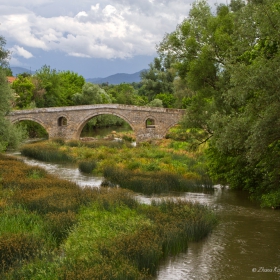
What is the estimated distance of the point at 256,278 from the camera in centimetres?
861

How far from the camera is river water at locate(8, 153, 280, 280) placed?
885cm

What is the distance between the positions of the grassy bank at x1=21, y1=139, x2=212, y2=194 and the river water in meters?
2.56

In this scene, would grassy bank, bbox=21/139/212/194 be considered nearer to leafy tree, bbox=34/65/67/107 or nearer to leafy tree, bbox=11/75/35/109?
leafy tree, bbox=11/75/35/109

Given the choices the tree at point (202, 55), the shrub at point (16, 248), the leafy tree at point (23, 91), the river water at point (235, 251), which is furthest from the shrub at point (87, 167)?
the leafy tree at point (23, 91)

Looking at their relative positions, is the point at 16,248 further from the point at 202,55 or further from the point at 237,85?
the point at 202,55

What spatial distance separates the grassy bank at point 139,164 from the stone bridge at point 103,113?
87.6 inches

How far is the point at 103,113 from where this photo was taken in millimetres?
36781

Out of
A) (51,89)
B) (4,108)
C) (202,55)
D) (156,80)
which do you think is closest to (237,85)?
(202,55)

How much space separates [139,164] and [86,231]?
→ 37.7 ft

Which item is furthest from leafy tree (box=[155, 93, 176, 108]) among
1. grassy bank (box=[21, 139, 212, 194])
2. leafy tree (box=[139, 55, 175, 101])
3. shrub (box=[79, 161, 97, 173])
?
shrub (box=[79, 161, 97, 173])

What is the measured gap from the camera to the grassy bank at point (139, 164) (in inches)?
655

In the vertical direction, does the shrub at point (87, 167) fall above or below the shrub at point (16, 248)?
above

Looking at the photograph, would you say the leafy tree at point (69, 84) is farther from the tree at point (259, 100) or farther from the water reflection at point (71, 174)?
the tree at point (259, 100)

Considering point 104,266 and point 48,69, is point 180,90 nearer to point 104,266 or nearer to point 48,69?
point 48,69
